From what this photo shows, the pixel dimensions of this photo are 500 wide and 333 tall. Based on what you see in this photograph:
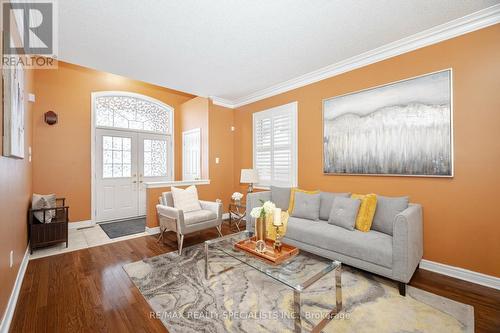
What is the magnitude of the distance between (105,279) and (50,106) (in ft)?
12.6

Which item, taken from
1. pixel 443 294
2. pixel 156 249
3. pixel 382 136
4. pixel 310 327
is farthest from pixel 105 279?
pixel 382 136

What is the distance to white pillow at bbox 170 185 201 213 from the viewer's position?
359 centimetres

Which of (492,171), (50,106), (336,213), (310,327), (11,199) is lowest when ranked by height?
(310,327)

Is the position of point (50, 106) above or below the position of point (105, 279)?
above

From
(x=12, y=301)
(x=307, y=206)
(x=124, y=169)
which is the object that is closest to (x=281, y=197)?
(x=307, y=206)

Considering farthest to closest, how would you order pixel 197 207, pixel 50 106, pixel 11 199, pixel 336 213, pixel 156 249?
pixel 50 106 < pixel 197 207 < pixel 156 249 < pixel 336 213 < pixel 11 199

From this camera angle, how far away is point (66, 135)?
4371 mm

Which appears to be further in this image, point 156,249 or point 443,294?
point 156,249

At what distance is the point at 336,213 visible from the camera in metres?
2.78

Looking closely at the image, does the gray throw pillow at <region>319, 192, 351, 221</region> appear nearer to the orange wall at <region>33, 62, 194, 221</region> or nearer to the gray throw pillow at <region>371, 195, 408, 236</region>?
the gray throw pillow at <region>371, 195, 408, 236</region>

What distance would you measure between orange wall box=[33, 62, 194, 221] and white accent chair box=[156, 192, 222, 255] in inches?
90.7

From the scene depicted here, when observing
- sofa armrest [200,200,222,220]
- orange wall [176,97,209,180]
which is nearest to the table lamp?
sofa armrest [200,200,222,220]

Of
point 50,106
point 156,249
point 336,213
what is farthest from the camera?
point 50,106

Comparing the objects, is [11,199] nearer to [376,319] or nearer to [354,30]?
[376,319]
